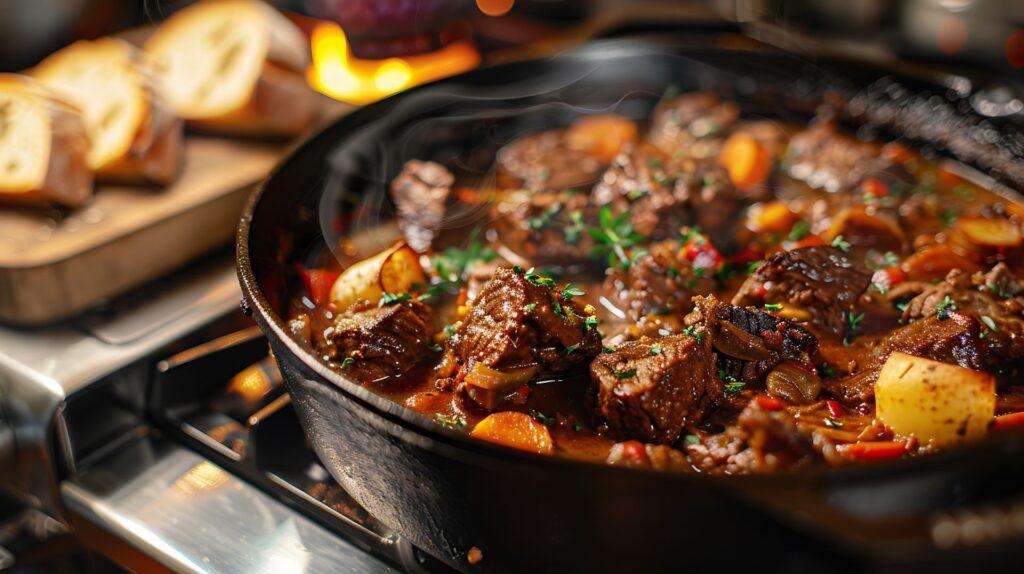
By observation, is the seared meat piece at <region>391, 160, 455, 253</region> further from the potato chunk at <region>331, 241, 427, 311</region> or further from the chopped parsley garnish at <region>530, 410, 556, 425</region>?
the chopped parsley garnish at <region>530, 410, 556, 425</region>

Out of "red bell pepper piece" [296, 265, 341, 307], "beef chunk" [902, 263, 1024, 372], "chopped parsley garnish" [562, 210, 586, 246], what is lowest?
"red bell pepper piece" [296, 265, 341, 307]

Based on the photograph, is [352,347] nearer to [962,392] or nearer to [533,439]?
[533,439]

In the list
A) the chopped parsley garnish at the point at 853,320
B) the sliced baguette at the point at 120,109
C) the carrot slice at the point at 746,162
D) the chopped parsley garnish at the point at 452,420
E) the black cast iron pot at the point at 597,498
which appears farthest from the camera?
the carrot slice at the point at 746,162

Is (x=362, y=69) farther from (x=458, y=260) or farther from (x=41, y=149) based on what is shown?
(x=458, y=260)

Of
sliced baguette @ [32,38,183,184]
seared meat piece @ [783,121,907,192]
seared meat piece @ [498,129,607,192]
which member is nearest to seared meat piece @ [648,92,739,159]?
seared meat piece @ [783,121,907,192]

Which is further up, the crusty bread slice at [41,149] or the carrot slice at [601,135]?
the crusty bread slice at [41,149]

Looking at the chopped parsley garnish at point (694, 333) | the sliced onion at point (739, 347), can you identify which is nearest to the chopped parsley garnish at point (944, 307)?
the sliced onion at point (739, 347)

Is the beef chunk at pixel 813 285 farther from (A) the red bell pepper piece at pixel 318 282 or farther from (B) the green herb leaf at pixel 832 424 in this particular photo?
(A) the red bell pepper piece at pixel 318 282
